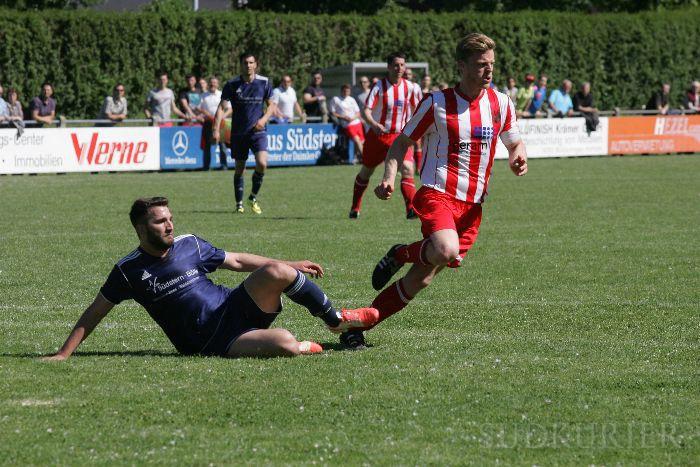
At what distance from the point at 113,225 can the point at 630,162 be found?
1722 centimetres

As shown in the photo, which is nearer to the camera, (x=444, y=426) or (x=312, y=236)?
(x=444, y=426)

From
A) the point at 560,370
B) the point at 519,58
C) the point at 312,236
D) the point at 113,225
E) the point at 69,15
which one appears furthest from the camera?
the point at 519,58

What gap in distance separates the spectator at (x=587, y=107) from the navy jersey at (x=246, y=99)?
16903 mm

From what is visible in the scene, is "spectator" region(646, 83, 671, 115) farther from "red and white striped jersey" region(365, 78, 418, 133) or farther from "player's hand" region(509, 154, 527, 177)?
"player's hand" region(509, 154, 527, 177)

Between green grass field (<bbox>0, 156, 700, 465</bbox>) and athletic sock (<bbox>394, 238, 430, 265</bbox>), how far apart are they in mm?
527

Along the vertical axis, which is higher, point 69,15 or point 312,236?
point 69,15

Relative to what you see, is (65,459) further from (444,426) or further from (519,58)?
(519,58)

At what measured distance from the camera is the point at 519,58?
3875 cm

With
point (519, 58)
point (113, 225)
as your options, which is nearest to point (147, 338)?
point (113, 225)

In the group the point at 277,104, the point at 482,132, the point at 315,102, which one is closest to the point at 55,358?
the point at 482,132

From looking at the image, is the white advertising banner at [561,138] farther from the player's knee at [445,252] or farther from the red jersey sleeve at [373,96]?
the player's knee at [445,252]

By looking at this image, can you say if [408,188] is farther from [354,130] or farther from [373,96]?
[354,130]

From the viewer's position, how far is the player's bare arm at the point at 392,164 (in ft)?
26.0

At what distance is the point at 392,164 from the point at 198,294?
Answer: 1.71m
